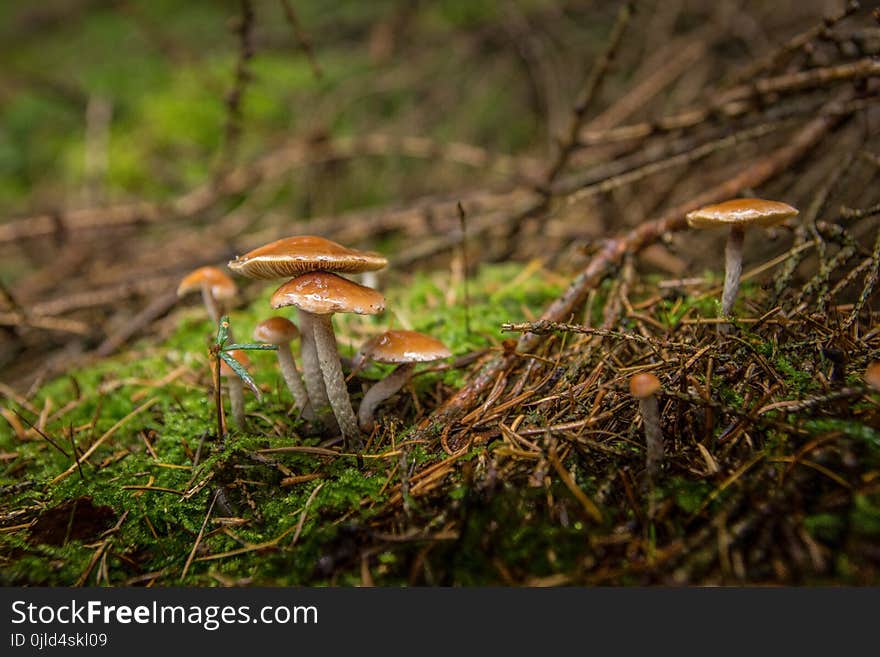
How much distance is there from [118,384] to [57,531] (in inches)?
40.8

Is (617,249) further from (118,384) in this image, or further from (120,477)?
(118,384)

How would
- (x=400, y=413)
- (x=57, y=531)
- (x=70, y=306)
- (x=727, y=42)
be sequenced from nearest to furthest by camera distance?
(x=57, y=531) < (x=400, y=413) < (x=70, y=306) < (x=727, y=42)

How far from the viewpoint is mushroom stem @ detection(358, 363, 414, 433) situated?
1802mm

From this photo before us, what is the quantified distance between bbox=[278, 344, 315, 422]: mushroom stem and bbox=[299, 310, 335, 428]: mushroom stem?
52mm

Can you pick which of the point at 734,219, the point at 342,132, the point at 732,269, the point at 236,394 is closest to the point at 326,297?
the point at 236,394

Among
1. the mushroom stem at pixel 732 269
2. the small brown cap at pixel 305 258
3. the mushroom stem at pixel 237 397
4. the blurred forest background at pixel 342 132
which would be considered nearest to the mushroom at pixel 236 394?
the mushroom stem at pixel 237 397

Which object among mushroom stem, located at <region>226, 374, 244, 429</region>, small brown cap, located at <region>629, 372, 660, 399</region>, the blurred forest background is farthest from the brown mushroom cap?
the blurred forest background

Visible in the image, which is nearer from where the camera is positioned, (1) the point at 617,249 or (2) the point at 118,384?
(1) the point at 617,249

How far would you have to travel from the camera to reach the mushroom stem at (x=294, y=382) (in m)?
1.84

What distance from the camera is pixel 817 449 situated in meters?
1.21

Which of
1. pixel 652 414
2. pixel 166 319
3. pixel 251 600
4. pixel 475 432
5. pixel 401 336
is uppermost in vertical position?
pixel 166 319

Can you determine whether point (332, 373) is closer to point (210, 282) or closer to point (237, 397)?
point (237, 397)

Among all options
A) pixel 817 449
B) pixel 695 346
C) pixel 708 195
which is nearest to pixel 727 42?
pixel 708 195

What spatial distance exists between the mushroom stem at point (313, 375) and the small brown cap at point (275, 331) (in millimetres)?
46
